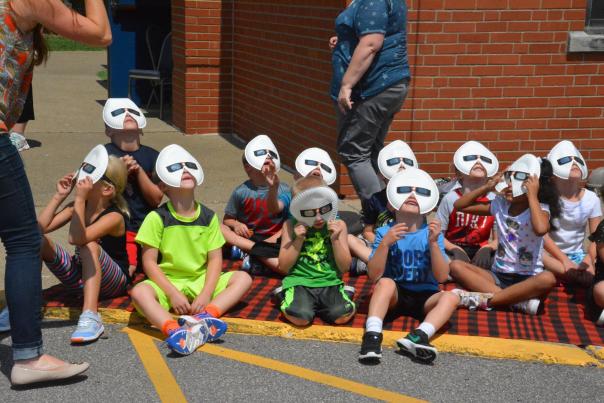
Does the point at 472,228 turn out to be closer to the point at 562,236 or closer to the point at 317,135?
the point at 562,236

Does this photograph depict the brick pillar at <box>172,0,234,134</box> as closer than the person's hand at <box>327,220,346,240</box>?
No

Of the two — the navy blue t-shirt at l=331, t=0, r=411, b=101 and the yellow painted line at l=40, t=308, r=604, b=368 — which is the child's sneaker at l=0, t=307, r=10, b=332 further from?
the navy blue t-shirt at l=331, t=0, r=411, b=101

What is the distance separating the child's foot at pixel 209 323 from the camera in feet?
17.2

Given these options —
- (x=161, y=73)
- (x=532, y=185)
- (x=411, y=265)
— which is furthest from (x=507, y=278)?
(x=161, y=73)

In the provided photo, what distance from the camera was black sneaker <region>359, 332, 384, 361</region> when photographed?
5039mm

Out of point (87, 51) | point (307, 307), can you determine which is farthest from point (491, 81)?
point (87, 51)

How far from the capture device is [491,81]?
8492 mm

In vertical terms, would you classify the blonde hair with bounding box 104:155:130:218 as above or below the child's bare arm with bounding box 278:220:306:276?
above

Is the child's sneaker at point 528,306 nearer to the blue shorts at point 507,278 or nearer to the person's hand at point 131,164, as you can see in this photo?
the blue shorts at point 507,278

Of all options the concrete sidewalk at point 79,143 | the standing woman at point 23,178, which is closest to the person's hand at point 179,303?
the standing woman at point 23,178

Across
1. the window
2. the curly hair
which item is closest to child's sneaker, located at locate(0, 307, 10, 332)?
the curly hair

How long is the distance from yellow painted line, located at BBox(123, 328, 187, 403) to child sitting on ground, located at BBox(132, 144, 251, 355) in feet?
0.55

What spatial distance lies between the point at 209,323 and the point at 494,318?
5.57 ft

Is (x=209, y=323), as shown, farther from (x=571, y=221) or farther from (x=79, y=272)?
(x=571, y=221)
